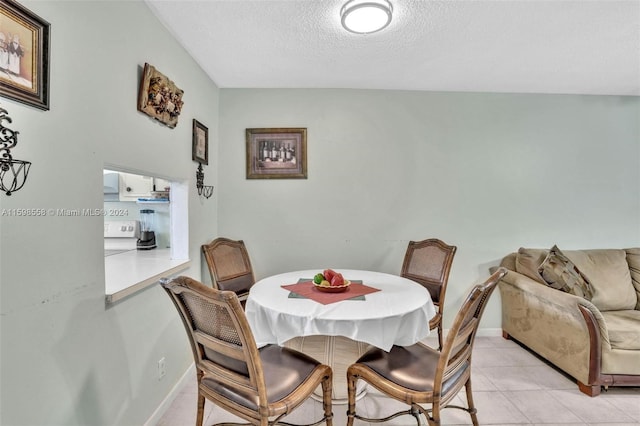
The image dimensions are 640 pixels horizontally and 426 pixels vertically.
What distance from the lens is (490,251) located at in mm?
3008

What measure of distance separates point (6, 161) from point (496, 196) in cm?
345

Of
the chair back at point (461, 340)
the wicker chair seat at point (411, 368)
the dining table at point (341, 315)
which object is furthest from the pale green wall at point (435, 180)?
the chair back at point (461, 340)

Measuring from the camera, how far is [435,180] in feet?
9.74

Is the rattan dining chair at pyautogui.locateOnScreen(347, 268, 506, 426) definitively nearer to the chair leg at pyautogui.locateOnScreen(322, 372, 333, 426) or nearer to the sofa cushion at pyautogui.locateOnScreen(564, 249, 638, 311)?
the chair leg at pyautogui.locateOnScreen(322, 372, 333, 426)

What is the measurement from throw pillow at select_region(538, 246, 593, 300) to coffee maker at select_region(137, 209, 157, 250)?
132 inches

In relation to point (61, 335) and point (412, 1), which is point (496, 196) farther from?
point (61, 335)

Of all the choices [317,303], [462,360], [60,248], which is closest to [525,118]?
[462,360]

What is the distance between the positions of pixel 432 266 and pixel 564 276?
1.09m

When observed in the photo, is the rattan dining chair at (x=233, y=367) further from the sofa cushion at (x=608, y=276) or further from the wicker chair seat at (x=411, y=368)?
the sofa cushion at (x=608, y=276)

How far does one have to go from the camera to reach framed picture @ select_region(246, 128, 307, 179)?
9.52 ft

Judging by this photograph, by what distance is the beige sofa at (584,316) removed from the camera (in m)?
2.02

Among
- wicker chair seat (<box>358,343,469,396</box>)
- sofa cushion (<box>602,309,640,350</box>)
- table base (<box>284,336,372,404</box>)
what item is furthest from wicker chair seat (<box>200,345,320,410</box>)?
sofa cushion (<box>602,309,640,350</box>)

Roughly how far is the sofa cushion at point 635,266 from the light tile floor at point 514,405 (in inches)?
37.0

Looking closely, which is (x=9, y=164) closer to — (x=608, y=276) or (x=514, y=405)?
(x=514, y=405)
